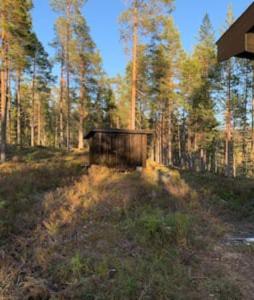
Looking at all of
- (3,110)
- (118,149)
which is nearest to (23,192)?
(118,149)

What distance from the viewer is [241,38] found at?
13.1 feet

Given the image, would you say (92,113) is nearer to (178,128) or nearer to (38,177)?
(178,128)

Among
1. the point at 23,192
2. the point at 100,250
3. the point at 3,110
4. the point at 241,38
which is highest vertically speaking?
the point at 3,110

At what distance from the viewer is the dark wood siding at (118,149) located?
631 inches

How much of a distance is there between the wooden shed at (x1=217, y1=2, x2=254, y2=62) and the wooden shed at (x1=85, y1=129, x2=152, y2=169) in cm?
1179

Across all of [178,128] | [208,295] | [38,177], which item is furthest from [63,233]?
[178,128]

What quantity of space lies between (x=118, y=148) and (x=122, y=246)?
36.1 ft

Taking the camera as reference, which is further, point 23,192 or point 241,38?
point 23,192

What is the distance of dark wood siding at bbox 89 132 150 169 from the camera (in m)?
16.0

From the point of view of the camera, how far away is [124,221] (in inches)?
253

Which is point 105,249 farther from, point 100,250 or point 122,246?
point 122,246

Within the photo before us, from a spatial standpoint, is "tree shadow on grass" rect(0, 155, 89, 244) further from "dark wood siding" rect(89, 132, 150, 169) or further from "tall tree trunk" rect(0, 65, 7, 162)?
"tall tree trunk" rect(0, 65, 7, 162)

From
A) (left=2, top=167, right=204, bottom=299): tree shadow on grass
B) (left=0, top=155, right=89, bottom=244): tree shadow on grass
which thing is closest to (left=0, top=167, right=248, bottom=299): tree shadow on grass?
(left=2, top=167, right=204, bottom=299): tree shadow on grass

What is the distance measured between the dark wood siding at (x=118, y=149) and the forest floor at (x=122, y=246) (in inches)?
273
